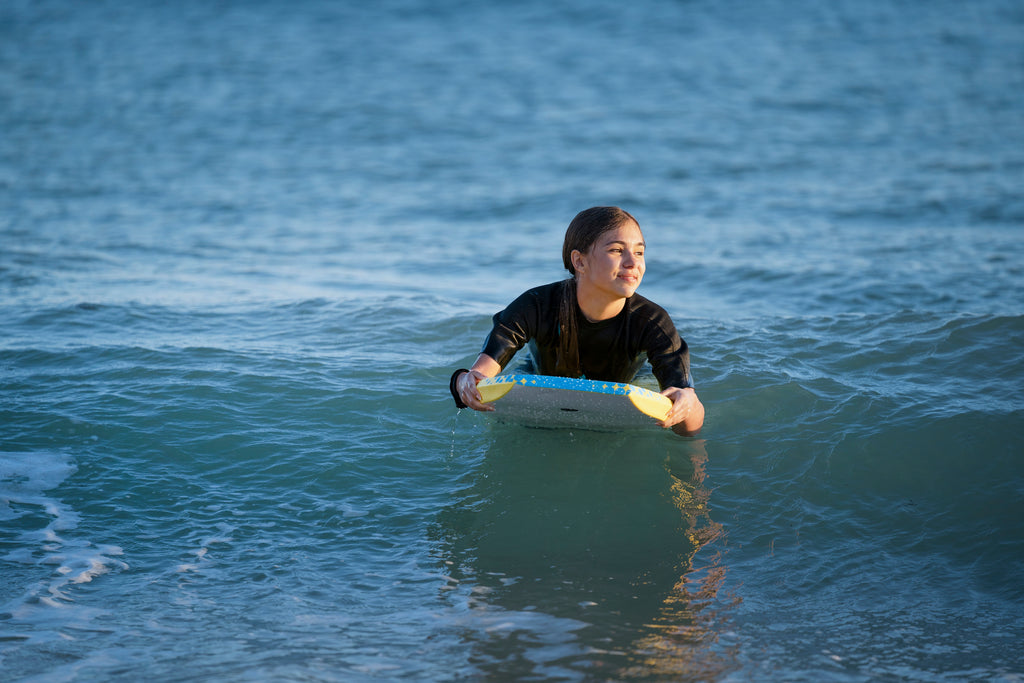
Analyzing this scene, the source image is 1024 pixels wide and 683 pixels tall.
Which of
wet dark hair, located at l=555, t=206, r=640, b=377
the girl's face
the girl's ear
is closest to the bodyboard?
wet dark hair, located at l=555, t=206, r=640, b=377

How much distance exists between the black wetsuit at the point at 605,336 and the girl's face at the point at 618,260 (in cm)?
28

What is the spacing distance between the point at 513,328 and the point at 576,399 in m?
0.67

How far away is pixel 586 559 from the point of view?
4578 mm

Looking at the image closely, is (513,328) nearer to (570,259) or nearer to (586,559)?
(570,259)

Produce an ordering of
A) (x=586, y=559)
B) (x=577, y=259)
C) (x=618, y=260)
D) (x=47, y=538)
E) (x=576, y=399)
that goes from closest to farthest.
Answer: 1. (x=586, y=559)
2. (x=47, y=538)
3. (x=576, y=399)
4. (x=618, y=260)
5. (x=577, y=259)

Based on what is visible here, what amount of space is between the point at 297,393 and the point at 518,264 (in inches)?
216

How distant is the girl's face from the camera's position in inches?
204

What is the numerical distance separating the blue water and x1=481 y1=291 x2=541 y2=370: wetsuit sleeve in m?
0.79

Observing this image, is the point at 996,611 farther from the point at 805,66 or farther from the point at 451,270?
the point at 805,66

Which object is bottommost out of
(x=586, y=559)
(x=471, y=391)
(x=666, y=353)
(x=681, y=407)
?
(x=586, y=559)

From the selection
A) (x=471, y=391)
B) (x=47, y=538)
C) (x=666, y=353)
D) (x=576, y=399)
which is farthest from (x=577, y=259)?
(x=47, y=538)

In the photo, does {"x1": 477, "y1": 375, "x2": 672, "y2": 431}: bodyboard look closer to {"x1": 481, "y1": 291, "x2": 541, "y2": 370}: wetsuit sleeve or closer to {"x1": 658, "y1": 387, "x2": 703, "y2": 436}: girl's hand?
{"x1": 658, "y1": 387, "x2": 703, "y2": 436}: girl's hand

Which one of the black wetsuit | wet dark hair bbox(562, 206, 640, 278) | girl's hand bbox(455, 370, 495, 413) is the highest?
wet dark hair bbox(562, 206, 640, 278)

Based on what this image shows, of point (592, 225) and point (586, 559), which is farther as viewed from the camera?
point (592, 225)
